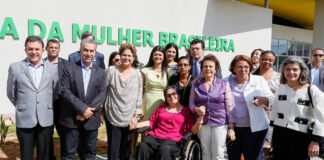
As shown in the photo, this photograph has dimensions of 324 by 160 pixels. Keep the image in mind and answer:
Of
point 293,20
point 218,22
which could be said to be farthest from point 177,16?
point 293,20

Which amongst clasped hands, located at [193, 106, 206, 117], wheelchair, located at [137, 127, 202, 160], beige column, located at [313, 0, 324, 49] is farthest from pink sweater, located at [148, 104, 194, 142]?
beige column, located at [313, 0, 324, 49]

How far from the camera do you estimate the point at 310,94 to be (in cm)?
216

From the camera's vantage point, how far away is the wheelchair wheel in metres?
2.53

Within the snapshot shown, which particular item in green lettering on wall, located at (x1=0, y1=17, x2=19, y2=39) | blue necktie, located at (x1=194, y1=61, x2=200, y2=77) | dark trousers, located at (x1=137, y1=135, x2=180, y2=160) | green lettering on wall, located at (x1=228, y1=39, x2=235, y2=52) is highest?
green lettering on wall, located at (x1=228, y1=39, x2=235, y2=52)

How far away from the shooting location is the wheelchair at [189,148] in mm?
2539

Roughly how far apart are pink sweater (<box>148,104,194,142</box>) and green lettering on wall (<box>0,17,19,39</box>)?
4.38 m

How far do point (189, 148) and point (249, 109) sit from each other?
790 mm

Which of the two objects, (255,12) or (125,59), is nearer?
(125,59)

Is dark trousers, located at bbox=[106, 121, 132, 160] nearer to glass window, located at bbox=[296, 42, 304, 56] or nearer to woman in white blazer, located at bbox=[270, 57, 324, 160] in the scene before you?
woman in white blazer, located at bbox=[270, 57, 324, 160]

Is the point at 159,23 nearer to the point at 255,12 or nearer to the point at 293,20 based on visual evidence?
the point at 255,12

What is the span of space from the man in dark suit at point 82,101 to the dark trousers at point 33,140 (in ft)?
0.56

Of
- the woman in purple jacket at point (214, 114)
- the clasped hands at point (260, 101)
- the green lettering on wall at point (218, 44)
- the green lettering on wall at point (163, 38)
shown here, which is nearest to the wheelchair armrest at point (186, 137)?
the woman in purple jacket at point (214, 114)

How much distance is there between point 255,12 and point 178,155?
9.59 m

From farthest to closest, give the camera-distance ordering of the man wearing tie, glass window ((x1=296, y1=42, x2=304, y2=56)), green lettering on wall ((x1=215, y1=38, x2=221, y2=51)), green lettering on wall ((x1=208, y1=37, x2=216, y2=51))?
glass window ((x1=296, y1=42, x2=304, y2=56)) < green lettering on wall ((x1=215, y1=38, x2=221, y2=51)) < green lettering on wall ((x1=208, y1=37, x2=216, y2=51)) < the man wearing tie
